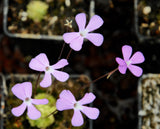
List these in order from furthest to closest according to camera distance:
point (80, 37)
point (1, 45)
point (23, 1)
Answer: point (1, 45) < point (23, 1) < point (80, 37)

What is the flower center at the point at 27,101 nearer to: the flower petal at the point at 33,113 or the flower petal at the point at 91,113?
the flower petal at the point at 33,113

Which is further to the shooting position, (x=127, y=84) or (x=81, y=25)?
(x=127, y=84)

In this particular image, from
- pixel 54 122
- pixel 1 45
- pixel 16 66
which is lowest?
pixel 54 122

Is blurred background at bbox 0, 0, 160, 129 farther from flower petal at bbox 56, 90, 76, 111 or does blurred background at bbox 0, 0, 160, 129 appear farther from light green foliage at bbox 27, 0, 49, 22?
flower petal at bbox 56, 90, 76, 111

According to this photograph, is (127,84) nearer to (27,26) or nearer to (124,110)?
(124,110)

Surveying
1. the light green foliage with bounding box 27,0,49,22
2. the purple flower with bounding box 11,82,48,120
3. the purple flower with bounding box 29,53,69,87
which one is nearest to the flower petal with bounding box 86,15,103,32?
the purple flower with bounding box 29,53,69,87

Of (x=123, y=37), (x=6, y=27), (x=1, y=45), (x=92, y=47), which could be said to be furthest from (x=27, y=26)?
(x=123, y=37)
